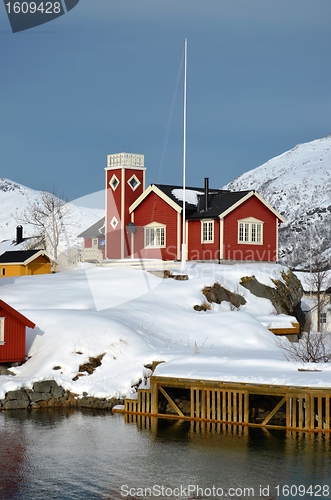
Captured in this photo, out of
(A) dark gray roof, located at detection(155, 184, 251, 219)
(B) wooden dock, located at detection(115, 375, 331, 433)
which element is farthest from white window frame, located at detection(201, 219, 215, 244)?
(B) wooden dock, located at detection(115, 375, 331, 433)

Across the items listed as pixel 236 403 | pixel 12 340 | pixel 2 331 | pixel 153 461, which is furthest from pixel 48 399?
pixel 153 461

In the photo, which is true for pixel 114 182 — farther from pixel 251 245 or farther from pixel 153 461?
pixel 153 461

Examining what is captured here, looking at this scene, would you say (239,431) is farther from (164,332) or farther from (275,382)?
(164,332)

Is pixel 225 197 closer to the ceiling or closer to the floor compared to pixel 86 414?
closer to the ceiling

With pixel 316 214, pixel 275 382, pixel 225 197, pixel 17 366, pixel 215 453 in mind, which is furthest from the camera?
pixel 316 214

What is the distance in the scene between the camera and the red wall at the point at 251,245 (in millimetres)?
54875

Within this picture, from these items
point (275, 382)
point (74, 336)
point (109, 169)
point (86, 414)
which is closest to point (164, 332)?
point (74, 336)

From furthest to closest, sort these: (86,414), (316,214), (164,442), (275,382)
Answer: (316,214) → (86,414) → (275,382) → (164,442)

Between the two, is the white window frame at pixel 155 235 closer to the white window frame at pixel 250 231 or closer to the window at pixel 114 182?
the window at pixel 114 182

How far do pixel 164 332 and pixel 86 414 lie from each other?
29.3 ft

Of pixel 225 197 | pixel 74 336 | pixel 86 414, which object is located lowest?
Answer: pixel 86 414

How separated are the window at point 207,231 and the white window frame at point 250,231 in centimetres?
200

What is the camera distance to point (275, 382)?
2859 cm

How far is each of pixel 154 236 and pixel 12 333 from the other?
2286 cm
